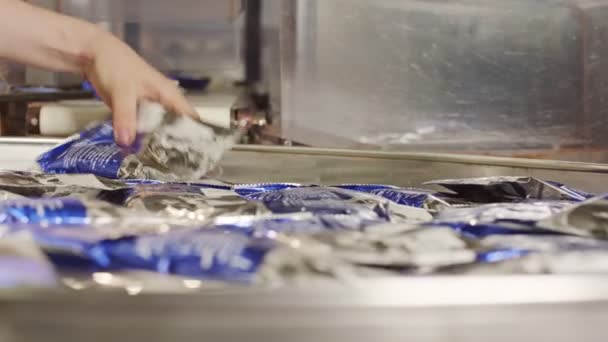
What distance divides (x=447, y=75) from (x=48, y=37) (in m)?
0.43

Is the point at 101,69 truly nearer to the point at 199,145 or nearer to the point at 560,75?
the point at 199,145

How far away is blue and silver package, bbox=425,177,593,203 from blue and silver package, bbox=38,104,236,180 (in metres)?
0.19

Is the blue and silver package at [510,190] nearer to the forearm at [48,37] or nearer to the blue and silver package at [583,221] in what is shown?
the blue and silver package at [583,221]

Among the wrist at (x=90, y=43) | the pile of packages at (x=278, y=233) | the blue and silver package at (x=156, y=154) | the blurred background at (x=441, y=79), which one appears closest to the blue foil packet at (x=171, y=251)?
the pile of packages at (x=278, y=233)

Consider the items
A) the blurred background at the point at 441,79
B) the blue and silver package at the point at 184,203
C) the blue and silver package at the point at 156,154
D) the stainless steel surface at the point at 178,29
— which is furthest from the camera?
the stainless steel surface at the point at 178,29

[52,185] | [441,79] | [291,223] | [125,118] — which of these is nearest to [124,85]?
[125,118]

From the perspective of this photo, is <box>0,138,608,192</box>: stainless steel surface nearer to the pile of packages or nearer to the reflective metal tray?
the pile of packages

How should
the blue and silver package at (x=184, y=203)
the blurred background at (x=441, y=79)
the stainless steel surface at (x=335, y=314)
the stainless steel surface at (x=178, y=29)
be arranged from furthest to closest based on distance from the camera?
the stainless steel surface at (x=178, y=29), the blurred background at (x=441, y=79), the blue and silver package at (x=184, y=203), the stainless steel surface at (x=335, y=314)

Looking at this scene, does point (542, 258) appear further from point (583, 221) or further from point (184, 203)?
point (184, 203)

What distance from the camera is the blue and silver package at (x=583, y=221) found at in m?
0.26

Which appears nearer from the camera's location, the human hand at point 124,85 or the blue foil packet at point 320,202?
the blue foil packet at point 320,202

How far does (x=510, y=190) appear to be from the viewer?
1.29 feet

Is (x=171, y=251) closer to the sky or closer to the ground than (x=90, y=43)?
closer to the ground

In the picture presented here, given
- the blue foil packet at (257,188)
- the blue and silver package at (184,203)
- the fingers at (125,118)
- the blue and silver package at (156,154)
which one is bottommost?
the blue foil packet at (257,188)
